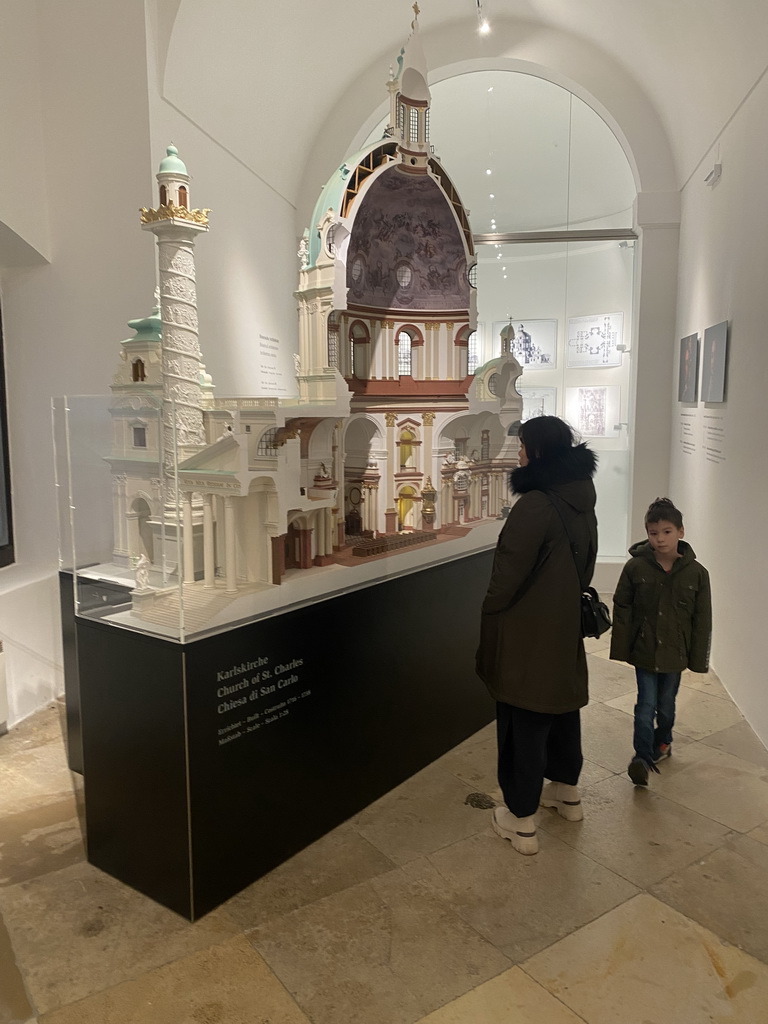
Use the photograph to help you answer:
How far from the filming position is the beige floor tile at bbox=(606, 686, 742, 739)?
183 inches

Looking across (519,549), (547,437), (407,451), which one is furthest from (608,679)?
(547,437)

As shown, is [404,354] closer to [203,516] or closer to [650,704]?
[203,516]

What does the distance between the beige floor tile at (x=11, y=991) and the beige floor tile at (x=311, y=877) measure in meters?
0.73

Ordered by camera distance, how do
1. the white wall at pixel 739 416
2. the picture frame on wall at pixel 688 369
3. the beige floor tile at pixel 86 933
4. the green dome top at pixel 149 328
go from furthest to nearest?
the picture frame on wall at pixel 688 369, the white wall at pixel 739 416, the green dome top at pixel 149 328, the beige floor tile at pixel 86 933

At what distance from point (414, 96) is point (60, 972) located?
14.4ft

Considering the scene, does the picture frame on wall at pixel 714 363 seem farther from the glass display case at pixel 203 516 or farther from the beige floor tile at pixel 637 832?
the beige floor tile at pixel 637 832

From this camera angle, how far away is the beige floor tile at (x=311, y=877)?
3010mm

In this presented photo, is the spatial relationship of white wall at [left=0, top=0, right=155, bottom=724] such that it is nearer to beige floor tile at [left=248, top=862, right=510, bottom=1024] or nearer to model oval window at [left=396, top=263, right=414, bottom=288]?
model oval window at [left=396, top=263, right=414, bottom=288]

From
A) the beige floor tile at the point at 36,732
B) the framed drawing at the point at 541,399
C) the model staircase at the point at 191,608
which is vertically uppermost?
the framed drawing at the point at 541,399

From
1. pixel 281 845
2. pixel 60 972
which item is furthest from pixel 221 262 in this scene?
pixel 60 972

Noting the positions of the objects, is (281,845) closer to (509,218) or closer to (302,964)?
(302,964)

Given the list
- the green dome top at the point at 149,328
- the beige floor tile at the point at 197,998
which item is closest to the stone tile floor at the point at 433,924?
the beige floor tile at the point at 197,998

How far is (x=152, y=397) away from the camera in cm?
294

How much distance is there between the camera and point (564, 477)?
318cm
